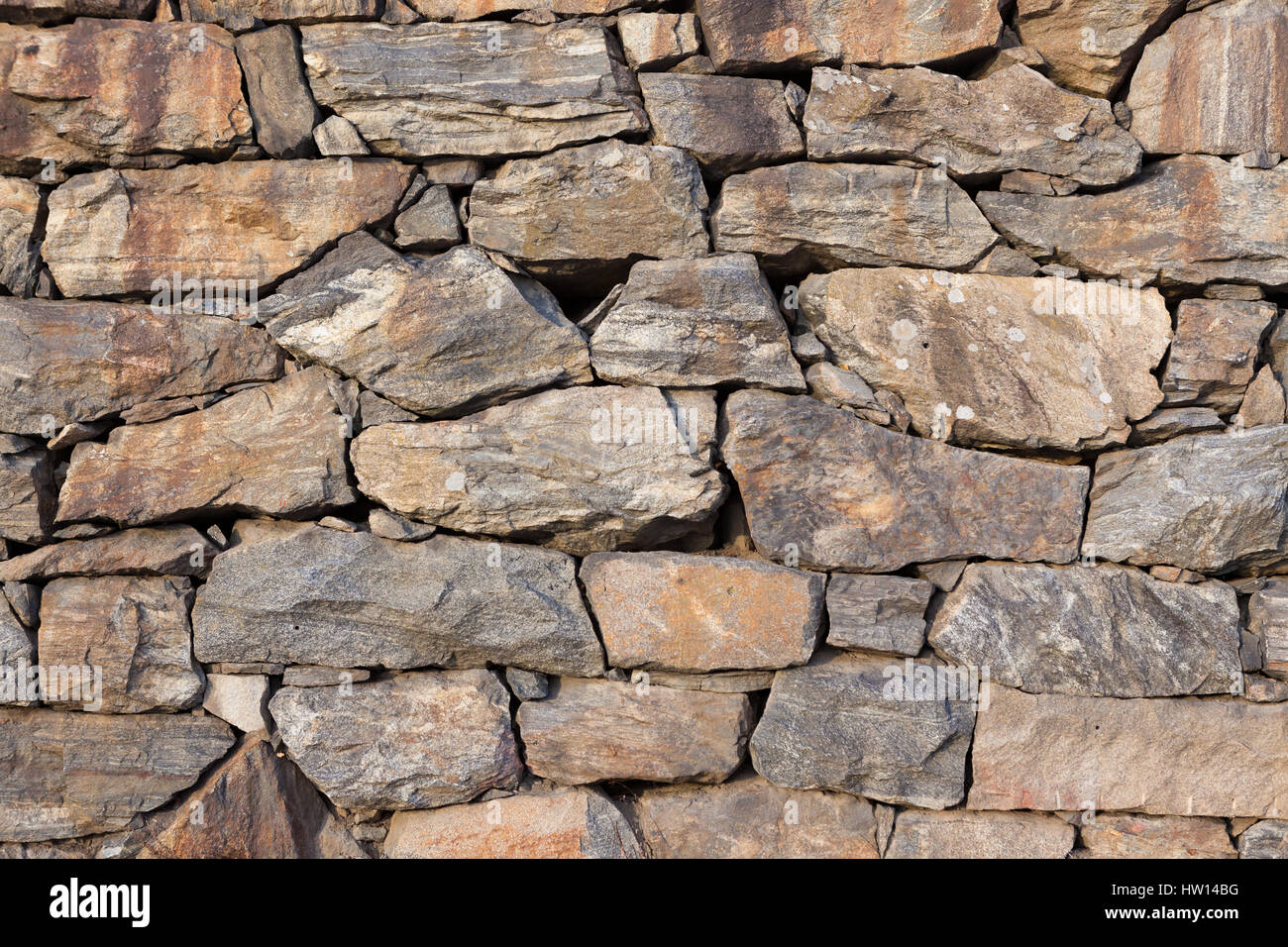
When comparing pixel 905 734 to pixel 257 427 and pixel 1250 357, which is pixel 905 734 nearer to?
pixel 1250 357

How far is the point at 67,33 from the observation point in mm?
3652

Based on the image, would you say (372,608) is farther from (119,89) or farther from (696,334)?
(119,89)

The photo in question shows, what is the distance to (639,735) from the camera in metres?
3.65

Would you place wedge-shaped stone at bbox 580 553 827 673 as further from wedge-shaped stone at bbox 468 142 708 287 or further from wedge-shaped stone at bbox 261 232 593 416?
wedge-shaped stone at bbox 468 142 708 287

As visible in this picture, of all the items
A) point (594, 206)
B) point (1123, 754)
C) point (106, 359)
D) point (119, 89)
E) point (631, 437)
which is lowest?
point (1123, 754)

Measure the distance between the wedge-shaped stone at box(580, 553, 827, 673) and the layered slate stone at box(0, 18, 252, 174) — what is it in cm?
255

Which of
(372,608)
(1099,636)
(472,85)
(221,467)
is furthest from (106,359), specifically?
(1099,636)

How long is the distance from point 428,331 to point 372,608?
1.17 meters

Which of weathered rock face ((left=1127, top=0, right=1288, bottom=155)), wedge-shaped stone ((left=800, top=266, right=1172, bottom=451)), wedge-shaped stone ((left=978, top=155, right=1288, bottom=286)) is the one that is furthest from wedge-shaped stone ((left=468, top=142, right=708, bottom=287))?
weathered rock face ((left=1127, top=0, right=1288, bottom=155))

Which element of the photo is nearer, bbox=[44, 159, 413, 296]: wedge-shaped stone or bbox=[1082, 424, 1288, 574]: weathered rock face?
bbox=[1082, 424, 1288, 574]: weathered rock face

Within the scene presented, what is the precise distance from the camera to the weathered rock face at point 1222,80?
145 inches

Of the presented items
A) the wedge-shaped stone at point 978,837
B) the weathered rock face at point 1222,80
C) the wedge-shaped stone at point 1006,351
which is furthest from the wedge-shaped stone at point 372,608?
the weathered rock face at point 1222,80

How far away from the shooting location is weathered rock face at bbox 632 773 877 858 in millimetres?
3627

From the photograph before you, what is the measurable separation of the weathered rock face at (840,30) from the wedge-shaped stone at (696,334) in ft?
→ 3.08
